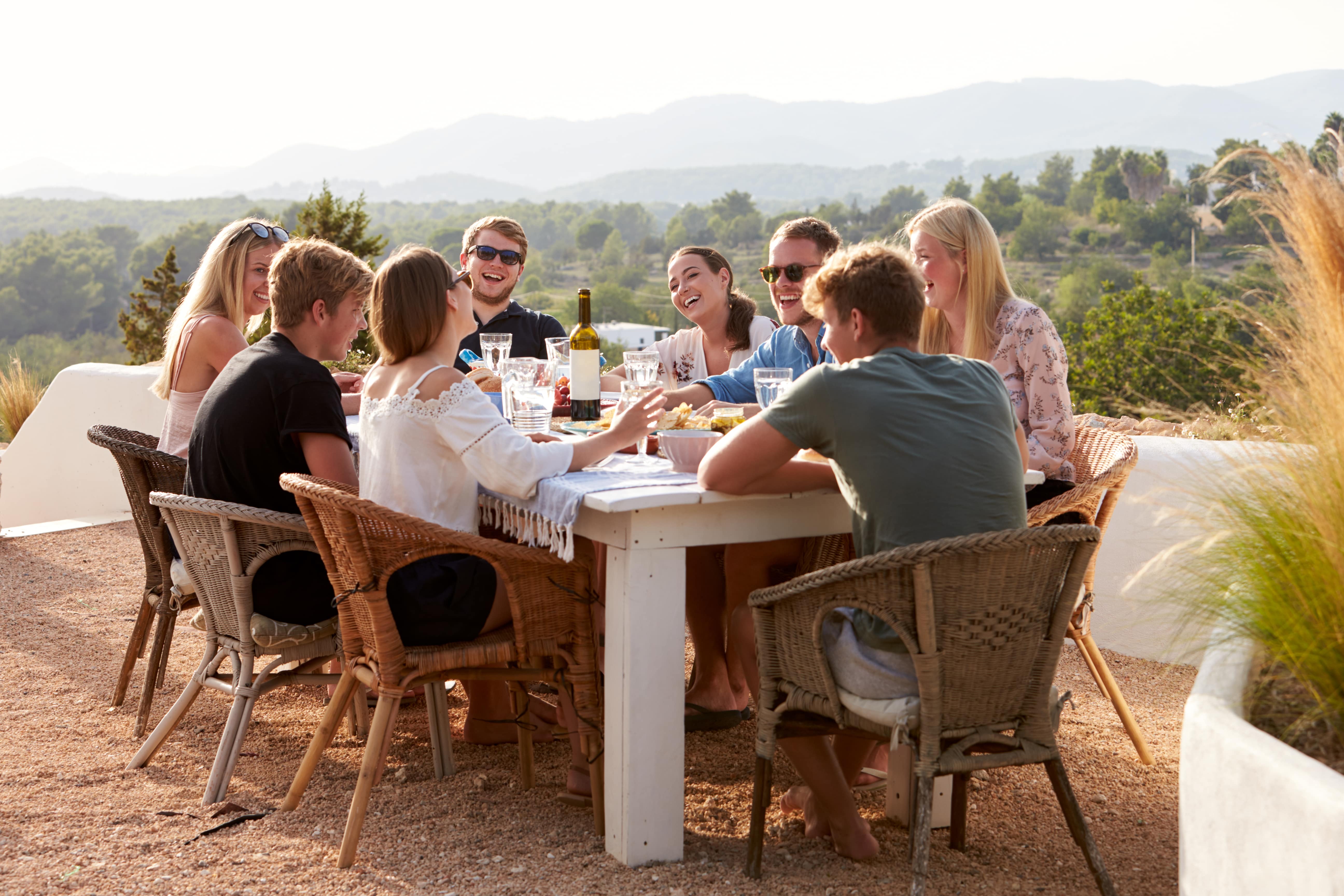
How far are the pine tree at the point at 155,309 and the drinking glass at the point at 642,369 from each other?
53.3 ft

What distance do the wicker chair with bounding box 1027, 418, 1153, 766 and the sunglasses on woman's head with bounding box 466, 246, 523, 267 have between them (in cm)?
253

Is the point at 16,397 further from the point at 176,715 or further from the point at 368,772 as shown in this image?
the point at 368,772

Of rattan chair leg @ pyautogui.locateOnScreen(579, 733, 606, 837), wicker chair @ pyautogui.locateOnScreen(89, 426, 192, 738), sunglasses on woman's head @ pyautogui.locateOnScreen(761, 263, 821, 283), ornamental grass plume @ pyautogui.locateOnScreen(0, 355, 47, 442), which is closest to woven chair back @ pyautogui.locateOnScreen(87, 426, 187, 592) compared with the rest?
wicker chair @ pyautogui.locateOnScreen(89, 426, 192, 738)

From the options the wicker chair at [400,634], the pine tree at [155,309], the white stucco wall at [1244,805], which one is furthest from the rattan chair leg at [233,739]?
the pine tree at [155,309]

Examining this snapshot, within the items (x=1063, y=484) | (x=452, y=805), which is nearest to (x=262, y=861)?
(x=452, y=805)

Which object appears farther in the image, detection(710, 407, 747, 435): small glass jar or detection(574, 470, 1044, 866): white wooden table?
detection(710, 407, 747, 435): small glass jar

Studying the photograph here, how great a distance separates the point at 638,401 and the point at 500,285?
2356 millimetres

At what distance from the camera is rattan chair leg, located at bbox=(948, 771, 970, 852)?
251 cm

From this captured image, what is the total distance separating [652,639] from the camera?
2355mm

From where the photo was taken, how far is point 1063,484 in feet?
9.92

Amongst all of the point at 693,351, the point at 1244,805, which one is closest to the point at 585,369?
the point at 693,351

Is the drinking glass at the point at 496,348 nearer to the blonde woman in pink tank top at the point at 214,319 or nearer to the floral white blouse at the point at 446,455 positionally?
the blonde woman in pink tank top at the point at 214,319

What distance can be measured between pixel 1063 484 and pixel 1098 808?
83 cm

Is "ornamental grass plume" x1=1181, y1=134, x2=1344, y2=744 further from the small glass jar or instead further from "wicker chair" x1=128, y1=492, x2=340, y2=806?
"wicker chair" x1=128, y1=492, x2=340, y2=806
